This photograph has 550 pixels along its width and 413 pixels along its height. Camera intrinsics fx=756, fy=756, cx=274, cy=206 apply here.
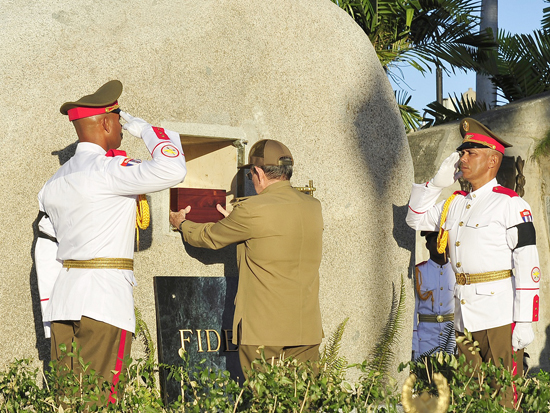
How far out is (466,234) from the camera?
4824 mm

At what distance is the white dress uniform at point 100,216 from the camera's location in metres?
3.84

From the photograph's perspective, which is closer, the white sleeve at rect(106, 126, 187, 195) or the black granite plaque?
the white sleeve at rect(106, 126, 187, 195)

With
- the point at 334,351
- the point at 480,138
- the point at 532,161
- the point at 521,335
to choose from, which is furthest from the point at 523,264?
the point at 532,161

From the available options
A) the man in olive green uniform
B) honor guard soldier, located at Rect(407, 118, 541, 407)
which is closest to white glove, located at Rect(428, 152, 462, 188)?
honor guard soldier, located at Rect(407, 118, 541, 407)

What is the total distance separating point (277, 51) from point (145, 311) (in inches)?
79.4

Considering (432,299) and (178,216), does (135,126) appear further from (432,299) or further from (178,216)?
(432,299)

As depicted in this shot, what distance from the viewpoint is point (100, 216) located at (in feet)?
12.8

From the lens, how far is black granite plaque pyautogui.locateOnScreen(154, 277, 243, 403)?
15.6ft

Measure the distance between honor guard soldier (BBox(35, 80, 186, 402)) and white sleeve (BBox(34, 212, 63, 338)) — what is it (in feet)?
0.17

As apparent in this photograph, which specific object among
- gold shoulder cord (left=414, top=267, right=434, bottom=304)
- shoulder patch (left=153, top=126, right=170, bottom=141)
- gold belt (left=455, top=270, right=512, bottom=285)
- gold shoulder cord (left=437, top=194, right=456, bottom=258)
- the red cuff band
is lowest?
gold shoulder cord (left=414, top=267, right=434, bottom=304)

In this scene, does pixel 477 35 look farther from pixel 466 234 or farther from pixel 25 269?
pixel 25 269

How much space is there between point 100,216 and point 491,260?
2.40 m

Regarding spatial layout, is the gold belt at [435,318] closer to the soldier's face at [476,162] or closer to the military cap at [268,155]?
the soldier's face at [476,162]

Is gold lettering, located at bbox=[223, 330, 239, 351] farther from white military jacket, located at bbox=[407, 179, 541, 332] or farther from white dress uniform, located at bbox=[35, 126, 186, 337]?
white military jacket, located at bbox=[407, 179, 541, 332]
